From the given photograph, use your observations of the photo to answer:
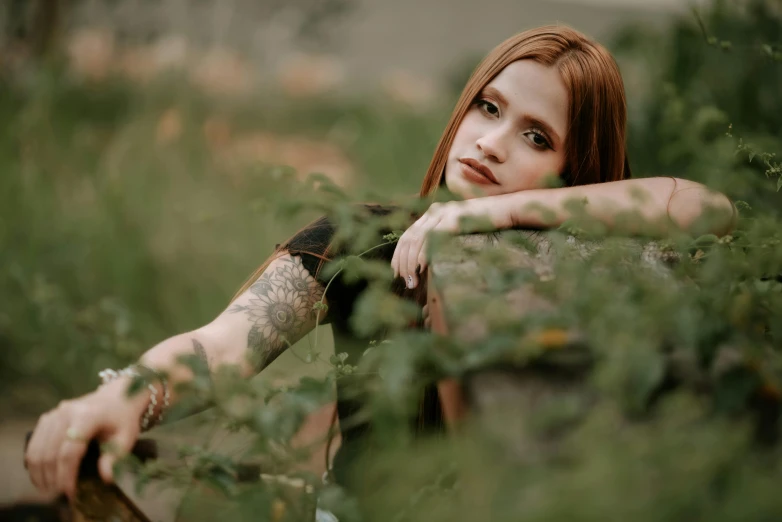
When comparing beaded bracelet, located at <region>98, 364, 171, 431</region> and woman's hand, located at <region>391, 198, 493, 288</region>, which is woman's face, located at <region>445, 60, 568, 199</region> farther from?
beaded bracelet, located at <region>98, 364, 171, 431</region>

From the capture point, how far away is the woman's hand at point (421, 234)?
1458 millimetres

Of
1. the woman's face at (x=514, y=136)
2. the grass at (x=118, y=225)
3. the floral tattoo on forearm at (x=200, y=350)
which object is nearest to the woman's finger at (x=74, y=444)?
the floral tattoo on forearm at (x=200, y=350)

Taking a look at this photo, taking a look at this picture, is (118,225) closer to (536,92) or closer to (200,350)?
(200,350)

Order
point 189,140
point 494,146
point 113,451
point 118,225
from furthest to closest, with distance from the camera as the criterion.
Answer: point 189,140
point 118,225
point 494,146
point 113,451

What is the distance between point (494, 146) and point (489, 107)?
20cm

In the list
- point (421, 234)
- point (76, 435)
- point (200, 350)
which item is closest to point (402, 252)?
point (421, 234)

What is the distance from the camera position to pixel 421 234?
58.6 inches

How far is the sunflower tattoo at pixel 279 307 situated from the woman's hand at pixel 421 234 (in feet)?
1.04

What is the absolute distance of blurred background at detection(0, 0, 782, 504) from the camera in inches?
119

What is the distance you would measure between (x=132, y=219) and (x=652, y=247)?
3.00 metres

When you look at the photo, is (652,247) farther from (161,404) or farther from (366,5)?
(366,5)

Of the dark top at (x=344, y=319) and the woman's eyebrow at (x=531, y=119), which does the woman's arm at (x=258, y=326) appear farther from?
the woman's eyebrow at (x=531, y=119)

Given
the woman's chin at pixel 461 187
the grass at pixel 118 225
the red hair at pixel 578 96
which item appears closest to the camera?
the woman's chin at pixel 461 187

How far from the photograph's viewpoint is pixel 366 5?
7.21 meters
